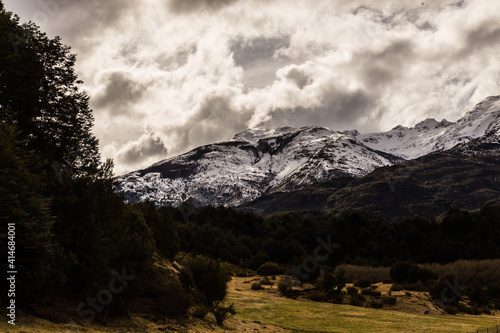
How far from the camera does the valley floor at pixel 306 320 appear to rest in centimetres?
1847

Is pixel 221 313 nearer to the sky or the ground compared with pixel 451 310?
nearer to the sky

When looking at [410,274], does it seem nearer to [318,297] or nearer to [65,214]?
[318,297]

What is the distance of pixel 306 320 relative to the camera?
85.7 feet

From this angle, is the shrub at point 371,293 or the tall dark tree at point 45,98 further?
the shrub at point 371,293

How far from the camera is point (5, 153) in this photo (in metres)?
16.0

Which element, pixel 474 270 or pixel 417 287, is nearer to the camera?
pixel 417 287

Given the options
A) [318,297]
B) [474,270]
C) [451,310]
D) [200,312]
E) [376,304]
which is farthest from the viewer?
[474,270]

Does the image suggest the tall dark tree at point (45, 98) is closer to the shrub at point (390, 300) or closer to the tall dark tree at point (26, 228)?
the tall dark tree at point (26, 228)

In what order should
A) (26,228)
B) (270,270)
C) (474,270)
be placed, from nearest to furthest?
1. (26,228)
2. (474,270)
3. (270,270)

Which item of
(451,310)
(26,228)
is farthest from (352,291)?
(26,228)

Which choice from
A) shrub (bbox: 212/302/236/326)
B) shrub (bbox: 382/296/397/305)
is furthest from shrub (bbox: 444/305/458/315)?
shrub (bbox: 212/302/236/326)

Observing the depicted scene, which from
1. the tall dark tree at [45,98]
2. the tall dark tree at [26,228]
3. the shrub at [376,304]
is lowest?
the shrub at [376,304]

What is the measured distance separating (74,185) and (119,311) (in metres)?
6.58

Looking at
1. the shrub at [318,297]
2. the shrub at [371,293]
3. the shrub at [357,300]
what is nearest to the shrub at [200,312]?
the shrub at [318,297]
